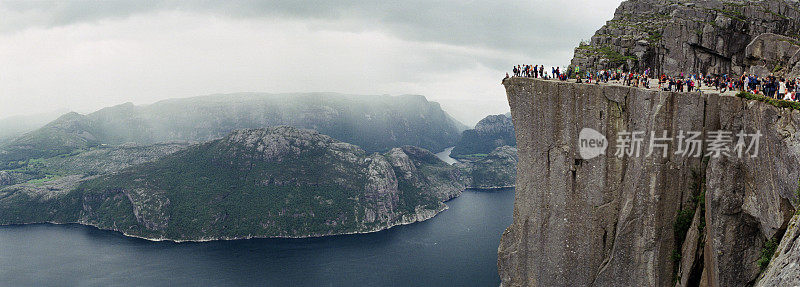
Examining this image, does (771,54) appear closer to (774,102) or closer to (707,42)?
(707,42)

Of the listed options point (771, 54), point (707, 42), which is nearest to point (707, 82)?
point (771, 54)

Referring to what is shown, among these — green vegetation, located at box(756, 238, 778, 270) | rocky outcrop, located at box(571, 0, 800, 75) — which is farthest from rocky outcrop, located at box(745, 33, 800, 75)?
green vegetation, located at box(756, 238, 778, 270)

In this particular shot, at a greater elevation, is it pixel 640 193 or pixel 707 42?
pixel 707 42

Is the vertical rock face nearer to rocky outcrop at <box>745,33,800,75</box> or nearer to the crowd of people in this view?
the crowd of people

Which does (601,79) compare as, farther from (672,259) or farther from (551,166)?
(672,259)
